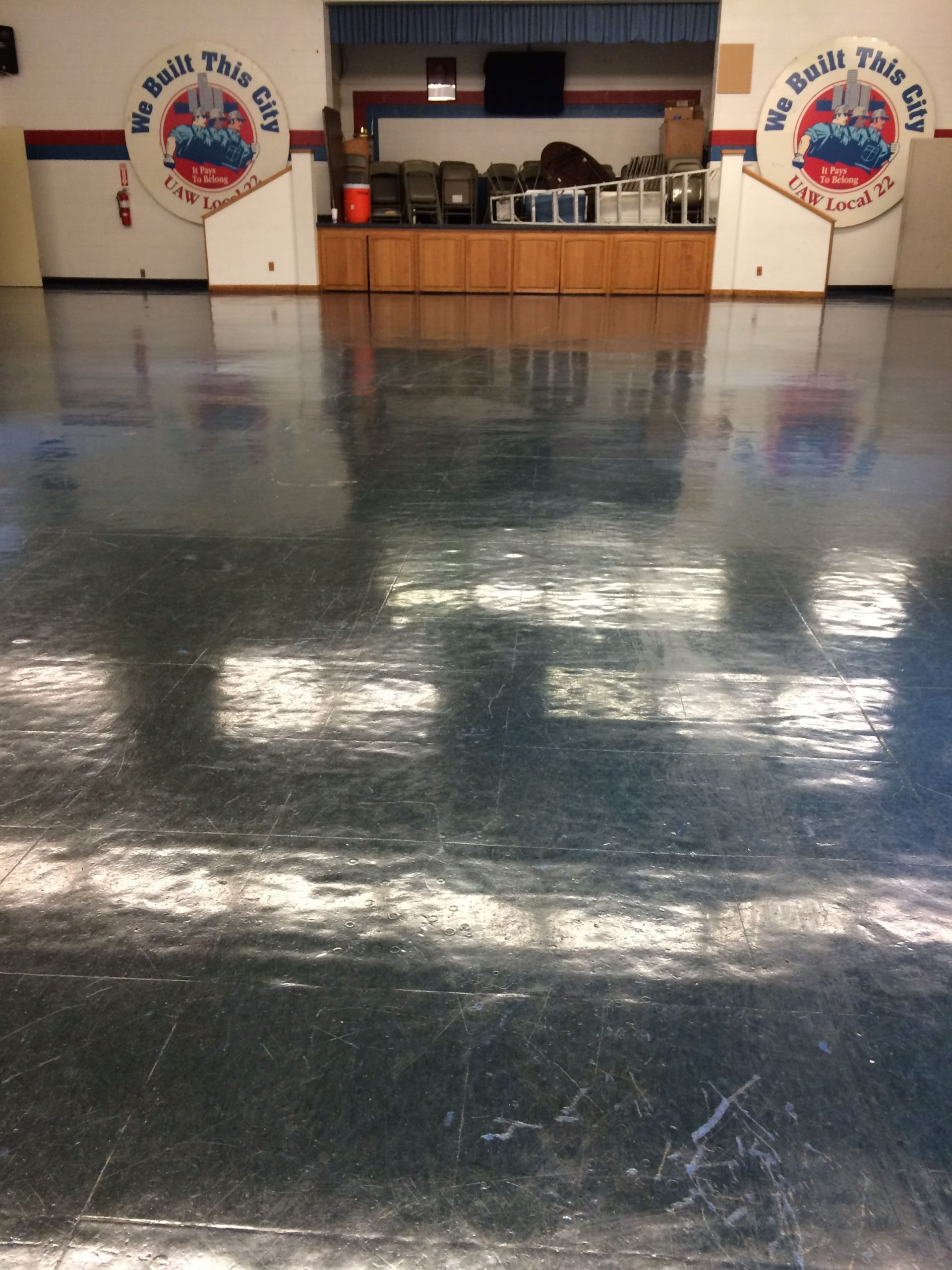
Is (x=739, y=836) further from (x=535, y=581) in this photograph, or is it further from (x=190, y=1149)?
(x=535, y=581)

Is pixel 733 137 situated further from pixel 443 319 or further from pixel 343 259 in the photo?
pixel 443 319

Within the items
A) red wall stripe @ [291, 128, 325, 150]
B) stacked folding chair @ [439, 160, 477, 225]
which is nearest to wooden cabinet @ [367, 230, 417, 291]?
stacked folding chair @ [439, 160, 477, 225]

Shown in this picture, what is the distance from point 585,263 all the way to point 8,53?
8.74 meters

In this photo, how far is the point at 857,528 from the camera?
3.77 m

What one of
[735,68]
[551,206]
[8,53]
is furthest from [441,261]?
[8,53]

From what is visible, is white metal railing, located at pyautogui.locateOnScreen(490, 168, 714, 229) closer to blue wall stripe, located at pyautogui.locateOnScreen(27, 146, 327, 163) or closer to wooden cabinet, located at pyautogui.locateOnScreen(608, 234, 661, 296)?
wooden cabinet, located at pyautogui.locateOnScreen(608, 234, 661, 296)

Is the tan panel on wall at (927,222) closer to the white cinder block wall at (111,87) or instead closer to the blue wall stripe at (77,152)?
the white cinder block wall at (111,87)

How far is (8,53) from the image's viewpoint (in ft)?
48.0

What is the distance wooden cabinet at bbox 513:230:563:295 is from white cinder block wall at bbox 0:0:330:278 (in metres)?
3.76

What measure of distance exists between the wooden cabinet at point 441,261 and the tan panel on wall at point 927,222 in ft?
20.5

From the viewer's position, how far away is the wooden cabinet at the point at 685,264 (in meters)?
13.6

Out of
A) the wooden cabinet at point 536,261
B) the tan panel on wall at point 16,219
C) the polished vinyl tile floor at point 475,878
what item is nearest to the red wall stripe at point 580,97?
the wooden cabinet at point 536,261

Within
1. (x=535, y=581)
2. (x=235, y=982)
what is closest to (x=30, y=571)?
(x=535, y=581)

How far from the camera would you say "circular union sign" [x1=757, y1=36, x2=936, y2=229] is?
549 inches
